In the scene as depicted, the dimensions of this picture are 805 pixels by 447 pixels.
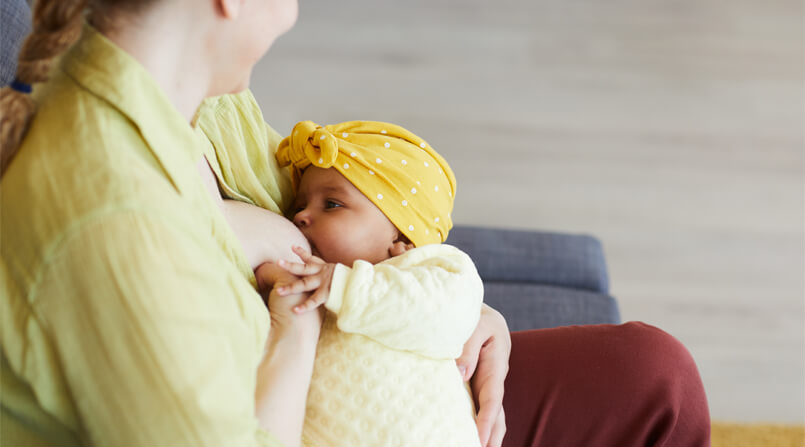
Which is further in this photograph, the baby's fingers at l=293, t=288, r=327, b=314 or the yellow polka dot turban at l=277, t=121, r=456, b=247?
the yellow polka dot turban at l=277, t=121, r=456, b=247

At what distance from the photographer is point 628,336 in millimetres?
1127

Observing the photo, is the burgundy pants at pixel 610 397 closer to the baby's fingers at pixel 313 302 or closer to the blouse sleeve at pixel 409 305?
the blouse sleeve at pixel 409 305

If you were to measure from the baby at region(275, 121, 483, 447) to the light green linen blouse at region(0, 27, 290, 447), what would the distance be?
219 mm

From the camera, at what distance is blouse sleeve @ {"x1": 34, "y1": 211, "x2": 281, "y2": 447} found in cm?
58

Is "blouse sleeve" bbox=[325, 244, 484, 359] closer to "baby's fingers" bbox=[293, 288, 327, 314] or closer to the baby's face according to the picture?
"baby's fingers" bbox=[293, 288, 327, 314]

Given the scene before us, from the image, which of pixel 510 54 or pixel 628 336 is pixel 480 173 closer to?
pixel 510 54

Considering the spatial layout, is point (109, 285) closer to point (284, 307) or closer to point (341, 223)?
point (284, 307)

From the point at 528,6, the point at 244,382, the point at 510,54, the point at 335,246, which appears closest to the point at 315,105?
the point at 510,54

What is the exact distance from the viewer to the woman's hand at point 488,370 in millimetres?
1003

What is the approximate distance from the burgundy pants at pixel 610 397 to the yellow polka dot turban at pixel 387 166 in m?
0.28

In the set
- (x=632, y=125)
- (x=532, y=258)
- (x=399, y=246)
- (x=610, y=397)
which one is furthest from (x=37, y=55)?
(x=632, y=125)

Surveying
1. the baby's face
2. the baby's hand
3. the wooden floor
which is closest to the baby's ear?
the baby's face

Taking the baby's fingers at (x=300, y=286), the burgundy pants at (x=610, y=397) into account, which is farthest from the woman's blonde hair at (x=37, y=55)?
the burgundy pants at (x=610, y=397)

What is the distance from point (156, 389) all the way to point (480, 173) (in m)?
2.08
